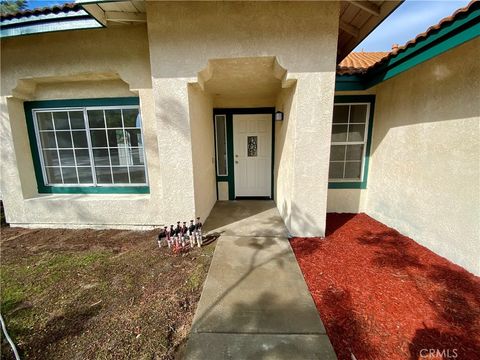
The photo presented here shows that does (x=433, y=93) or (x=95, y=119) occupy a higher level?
(x=433, y=93)

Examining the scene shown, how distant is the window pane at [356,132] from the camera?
4617mm

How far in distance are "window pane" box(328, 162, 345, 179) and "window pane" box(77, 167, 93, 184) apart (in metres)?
5.36

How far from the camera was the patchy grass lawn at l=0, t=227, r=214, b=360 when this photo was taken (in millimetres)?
1808

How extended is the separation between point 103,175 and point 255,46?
3880mm

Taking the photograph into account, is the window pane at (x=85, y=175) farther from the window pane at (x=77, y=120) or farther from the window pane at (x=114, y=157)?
the window pane at (x=77, y=120)

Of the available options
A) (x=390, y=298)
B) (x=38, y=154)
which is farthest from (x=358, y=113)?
(x=38, y=154)

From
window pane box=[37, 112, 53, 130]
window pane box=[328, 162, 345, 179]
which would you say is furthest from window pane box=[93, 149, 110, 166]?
window pane box=[328, 162, 345, 179]

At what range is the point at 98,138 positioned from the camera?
164 inches

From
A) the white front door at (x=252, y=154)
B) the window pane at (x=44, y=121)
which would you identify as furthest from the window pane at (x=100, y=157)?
the white front door at (x=252, y=154)

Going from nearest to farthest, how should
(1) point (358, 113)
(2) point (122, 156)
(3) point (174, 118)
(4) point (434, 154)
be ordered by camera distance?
(4) point (434, 154) → (3) point (174, 118) → (2) point (122, 156) → (1) point (358, 113)

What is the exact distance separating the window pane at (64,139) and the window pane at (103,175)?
2.56 ft

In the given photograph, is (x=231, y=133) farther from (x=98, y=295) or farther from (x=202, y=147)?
(x=98, y=295)

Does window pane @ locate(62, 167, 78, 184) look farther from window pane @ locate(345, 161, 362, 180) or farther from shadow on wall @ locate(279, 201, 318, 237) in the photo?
window pane @ locate(345, 161, 362, 180)

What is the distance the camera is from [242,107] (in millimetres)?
5469
